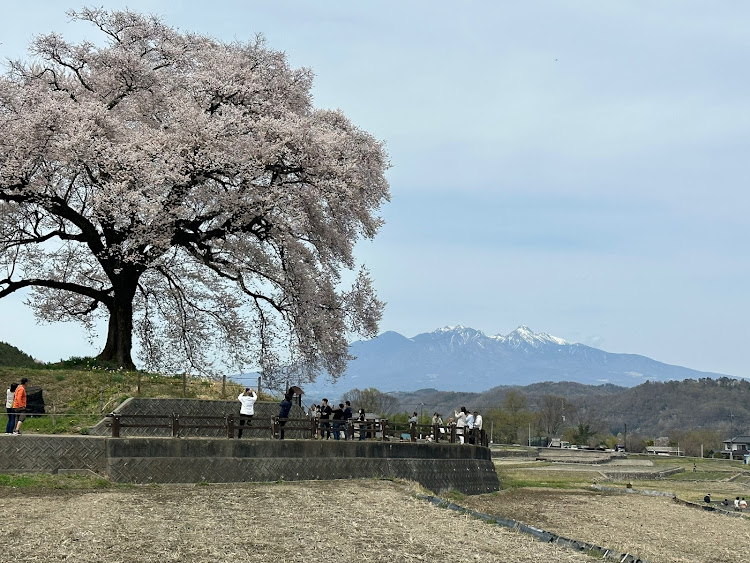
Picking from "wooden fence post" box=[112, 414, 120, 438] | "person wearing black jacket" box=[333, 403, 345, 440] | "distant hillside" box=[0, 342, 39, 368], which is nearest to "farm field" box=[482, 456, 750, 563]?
"person wearing black jacket" box=[333, 403, 345, 440]

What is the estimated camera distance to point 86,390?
108 feet

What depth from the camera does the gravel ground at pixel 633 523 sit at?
2200cm

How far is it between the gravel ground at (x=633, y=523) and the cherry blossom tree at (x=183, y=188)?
1183 cm

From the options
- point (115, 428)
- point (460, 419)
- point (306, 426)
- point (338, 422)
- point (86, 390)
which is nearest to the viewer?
point (115, 428)

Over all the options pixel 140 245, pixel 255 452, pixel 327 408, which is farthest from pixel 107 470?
pixel 140 245

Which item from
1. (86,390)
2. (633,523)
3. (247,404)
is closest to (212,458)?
(247,404)

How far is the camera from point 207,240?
3859 cm

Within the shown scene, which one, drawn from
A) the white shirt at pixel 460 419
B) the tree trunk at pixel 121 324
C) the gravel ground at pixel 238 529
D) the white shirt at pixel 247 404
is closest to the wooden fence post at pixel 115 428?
the gravel ground at pixel 238 529

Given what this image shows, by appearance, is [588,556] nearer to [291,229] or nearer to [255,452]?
[255,452]

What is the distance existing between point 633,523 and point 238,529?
561 inches

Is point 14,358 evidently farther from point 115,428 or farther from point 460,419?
point 460,419

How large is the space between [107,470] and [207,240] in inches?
622

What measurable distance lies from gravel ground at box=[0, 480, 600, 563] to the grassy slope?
6794 mm

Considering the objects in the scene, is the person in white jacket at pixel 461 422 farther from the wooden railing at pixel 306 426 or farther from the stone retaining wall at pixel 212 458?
the stone retaining wall at pixel 212 458
